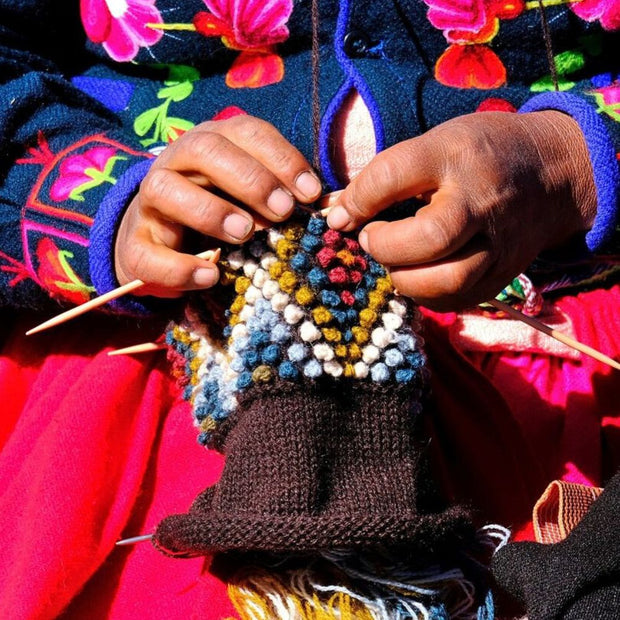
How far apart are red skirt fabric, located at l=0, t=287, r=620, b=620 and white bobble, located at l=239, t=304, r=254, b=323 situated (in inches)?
7.6

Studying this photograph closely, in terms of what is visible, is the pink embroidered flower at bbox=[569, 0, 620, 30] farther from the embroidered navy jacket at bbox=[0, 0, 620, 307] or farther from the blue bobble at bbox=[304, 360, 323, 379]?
the blue bobble at bbox=[304, 360, 323, 379]

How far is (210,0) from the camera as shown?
0.98m

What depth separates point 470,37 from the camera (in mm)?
962

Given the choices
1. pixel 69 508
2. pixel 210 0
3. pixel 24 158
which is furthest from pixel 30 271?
pixel 210 0

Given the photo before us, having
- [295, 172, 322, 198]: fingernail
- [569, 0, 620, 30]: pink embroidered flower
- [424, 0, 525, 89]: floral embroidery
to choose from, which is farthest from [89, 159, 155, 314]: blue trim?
[569, 0, 620, 30]: pink embroidered flower

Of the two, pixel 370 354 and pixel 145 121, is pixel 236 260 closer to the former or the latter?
pixel 370 354

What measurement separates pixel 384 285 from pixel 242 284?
0.13 metres

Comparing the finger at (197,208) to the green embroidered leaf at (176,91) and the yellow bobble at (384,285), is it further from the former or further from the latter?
the green embroidered leaf at (176,91)

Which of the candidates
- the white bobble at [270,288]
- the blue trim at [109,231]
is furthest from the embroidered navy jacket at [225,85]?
the white bobble at [270,288]

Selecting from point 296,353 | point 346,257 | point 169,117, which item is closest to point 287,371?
point 296,353

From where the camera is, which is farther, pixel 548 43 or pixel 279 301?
pixel 548 43

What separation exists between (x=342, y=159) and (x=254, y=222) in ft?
0.74

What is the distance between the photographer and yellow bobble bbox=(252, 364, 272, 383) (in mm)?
645

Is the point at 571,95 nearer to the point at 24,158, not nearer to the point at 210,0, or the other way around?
the point at 210,0
